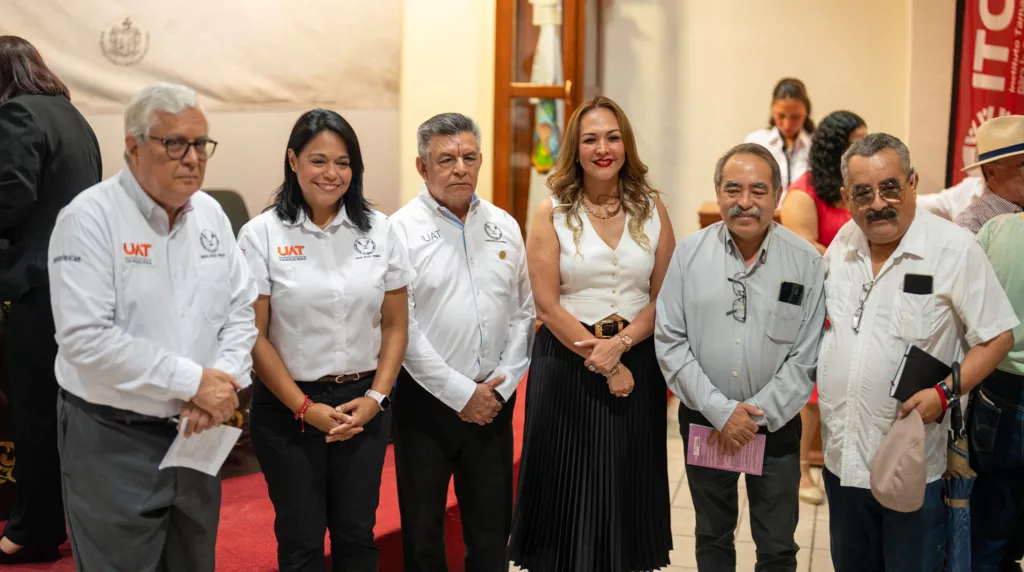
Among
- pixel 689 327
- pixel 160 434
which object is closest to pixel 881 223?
pixel 689 327

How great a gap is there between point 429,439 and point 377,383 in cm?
28

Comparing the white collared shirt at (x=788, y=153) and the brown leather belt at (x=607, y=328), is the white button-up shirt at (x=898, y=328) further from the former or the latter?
the white collared shirt at (x=788, y=153)

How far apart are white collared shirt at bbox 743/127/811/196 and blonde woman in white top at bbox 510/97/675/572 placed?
7.95ft

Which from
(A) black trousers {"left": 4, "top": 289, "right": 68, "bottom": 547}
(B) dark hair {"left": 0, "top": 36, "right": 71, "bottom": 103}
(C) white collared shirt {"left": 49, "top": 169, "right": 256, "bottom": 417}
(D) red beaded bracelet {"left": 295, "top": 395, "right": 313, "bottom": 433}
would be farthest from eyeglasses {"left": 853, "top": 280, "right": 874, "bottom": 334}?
(B) dark hair {"left": 0, "top": 36, "right": 71, "bottom": 103}

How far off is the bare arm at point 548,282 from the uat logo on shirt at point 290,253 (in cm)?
70

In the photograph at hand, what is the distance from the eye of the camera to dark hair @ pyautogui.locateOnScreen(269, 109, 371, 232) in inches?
99.1

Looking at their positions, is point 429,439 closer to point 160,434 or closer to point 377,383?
point 377,383

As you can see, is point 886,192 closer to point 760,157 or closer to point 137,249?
point 760,157

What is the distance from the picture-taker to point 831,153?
4.24 meters

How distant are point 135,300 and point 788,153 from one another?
3956 millimetres

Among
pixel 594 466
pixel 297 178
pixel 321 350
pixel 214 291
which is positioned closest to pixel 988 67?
pixel 594 466

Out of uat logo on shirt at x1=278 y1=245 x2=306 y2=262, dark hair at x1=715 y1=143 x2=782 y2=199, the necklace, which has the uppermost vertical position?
dark hair at x1=715 y1=143 x2=782 y2=199

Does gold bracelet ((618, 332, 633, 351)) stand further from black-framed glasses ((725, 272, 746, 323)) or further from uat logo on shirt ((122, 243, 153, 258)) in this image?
uat logo on shirt ((122, 243, 153, 258))

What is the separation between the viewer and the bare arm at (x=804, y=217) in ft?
14.0
